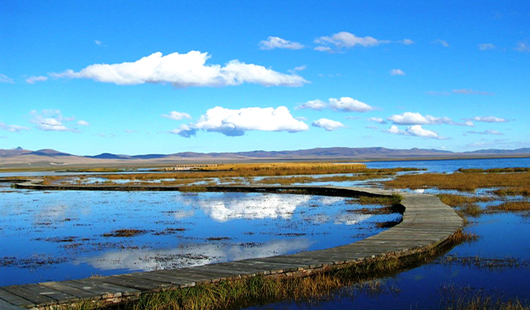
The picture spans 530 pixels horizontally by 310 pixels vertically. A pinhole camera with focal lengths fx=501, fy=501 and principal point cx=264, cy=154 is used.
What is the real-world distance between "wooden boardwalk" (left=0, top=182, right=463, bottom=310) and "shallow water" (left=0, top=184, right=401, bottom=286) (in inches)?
76.1

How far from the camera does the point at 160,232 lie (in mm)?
16875

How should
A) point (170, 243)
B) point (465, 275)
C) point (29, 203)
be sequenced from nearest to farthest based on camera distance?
1. point (465, 275)
2. point (170, 243)
3. point (29, 203)

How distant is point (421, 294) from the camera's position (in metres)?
9.03

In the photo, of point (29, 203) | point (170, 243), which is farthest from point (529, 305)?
point (29, 203)

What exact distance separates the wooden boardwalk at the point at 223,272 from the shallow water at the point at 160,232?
6.34 feet

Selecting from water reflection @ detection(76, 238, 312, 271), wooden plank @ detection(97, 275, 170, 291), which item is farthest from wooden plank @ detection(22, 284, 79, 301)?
water reflection @ detection(76, 238, 312, 271)

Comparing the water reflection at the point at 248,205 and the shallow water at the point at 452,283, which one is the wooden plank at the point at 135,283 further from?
the water reflection at the point at 248,205

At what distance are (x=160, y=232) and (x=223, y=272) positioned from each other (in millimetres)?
8072

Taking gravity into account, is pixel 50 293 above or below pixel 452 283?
→ above

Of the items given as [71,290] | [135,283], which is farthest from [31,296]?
[135,283]

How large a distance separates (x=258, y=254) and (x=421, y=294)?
4.71m

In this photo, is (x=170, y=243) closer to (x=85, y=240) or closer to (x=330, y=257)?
(x=85, y=240)

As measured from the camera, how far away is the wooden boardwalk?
7.92 m

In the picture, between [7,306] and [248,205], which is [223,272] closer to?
[7,306]
